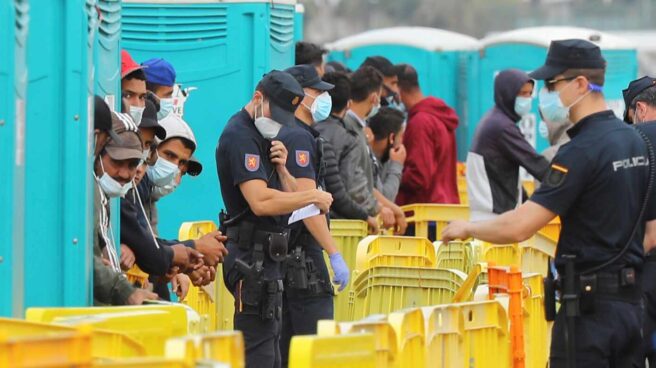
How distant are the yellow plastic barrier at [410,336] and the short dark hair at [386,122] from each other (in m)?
6.57

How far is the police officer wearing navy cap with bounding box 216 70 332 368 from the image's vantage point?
804 cm

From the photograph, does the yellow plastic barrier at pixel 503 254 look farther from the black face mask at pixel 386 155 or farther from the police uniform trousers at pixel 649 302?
the black face mask at pixel 386 155

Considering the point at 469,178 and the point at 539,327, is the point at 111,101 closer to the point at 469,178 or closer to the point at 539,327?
the point at 539,327

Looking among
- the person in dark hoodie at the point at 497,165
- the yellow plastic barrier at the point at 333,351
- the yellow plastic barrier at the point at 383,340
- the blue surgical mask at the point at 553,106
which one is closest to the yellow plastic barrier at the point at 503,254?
the person in dark hoodie at the point at 497,165

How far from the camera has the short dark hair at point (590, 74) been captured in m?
6.92

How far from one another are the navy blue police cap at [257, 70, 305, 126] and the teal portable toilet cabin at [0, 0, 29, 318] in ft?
9.33

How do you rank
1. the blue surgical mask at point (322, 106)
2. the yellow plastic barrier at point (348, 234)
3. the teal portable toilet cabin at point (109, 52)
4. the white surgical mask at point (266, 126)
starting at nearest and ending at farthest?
1. the teal portable toilet cabin at point (109, 52)
2. the white surgical mask at point (266, 126)
3. the blue surgical mask at point (322, 106)
4. the yellow plastic barrier at point (348, 234)

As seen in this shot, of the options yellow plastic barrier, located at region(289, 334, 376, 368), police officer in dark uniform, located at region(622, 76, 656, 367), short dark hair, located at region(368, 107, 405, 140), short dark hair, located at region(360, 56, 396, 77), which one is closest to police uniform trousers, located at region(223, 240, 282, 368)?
police officer in dark uniform, located at region(622, 76, 656, 367)

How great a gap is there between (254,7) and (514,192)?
249 centimetres

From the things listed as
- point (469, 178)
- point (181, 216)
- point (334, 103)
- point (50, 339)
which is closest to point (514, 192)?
point (469, 178)

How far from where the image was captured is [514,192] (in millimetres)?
11891

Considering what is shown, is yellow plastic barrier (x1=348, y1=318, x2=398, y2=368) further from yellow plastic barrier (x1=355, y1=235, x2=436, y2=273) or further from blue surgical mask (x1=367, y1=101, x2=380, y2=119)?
blue surgical mask (x1=367, y1=101, x2=380, y2=119)

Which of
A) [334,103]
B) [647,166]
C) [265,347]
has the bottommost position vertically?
[265,347]

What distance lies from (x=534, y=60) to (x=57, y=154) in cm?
1445
